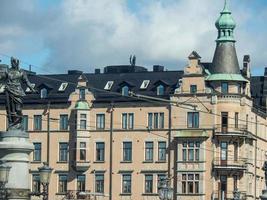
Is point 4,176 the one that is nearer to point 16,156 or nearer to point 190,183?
point 16,156

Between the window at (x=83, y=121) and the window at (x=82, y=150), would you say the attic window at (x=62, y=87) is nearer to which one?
the window at (x=83, y=121)

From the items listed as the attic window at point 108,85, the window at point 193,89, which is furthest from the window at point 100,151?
the window at point 193,89

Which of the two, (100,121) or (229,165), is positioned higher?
(100,121)

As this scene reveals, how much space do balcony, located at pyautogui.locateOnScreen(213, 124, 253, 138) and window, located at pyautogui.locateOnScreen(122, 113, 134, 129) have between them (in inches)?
329

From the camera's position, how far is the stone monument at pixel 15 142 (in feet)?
80.8

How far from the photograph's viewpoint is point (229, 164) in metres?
114

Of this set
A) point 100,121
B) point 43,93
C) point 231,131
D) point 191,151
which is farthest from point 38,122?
point 231,131

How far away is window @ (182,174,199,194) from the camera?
372ft

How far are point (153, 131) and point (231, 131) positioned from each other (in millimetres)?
7583

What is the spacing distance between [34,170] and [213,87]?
65.2 ft

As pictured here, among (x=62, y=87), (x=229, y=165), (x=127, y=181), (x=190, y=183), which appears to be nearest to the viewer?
(x=190, y=183)

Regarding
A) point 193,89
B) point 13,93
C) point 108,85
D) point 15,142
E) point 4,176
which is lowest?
point 4,176

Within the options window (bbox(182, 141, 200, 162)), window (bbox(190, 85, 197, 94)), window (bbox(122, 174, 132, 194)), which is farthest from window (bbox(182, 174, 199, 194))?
window (bbox(190, 85, 197, 94))

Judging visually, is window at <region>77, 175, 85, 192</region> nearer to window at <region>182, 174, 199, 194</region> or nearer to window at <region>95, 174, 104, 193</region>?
window at <region>95, 174, 104, 193</region>
